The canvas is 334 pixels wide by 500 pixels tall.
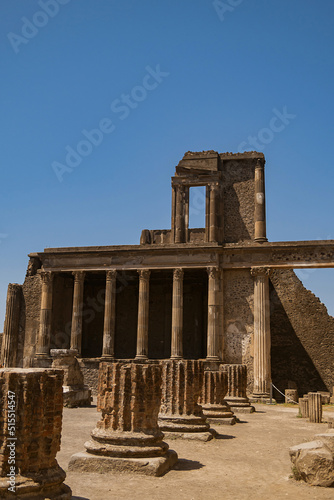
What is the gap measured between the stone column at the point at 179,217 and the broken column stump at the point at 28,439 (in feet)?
65.7

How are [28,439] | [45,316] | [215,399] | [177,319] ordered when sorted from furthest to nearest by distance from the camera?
[45,316]
[177,319]
[215,399]
[28,439]

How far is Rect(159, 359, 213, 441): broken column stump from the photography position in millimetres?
9344

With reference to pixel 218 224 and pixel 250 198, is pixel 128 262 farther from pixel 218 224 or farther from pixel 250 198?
pixel 250 198

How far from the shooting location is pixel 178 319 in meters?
22.8

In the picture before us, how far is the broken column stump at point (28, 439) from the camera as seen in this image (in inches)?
172

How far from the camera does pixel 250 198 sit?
82.6ft

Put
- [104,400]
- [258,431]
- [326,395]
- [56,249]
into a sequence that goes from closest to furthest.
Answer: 1. [104,400]
2. [258,431]
3. [326,395]
4. [56,249]

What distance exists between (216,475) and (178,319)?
1614cm

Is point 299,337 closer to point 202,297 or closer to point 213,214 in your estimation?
point 202,297

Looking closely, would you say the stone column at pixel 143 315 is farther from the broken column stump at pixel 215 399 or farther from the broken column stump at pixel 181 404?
the broken column stump at pixel 181 404

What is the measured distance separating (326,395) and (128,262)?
9.83m

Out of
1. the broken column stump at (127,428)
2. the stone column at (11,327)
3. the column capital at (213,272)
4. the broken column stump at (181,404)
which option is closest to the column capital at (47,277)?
the stone column at (11,327)

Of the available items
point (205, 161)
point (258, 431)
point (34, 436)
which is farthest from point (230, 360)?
point (34, 436)

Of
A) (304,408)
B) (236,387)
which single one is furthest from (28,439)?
(236,387)
